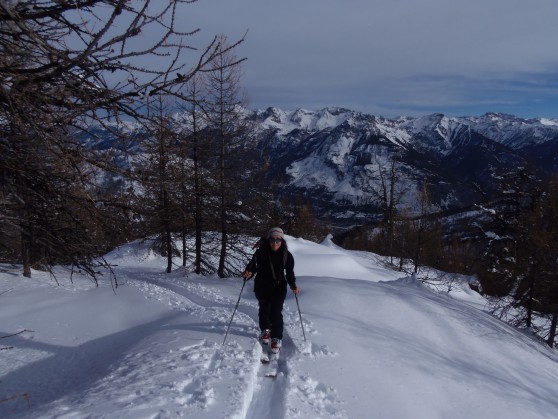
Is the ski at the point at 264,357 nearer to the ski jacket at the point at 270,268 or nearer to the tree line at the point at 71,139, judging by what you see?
the ski jacket at the point at 270,268

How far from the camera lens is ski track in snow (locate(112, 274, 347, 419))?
4379mm

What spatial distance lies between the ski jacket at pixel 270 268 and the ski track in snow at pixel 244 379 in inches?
35.2

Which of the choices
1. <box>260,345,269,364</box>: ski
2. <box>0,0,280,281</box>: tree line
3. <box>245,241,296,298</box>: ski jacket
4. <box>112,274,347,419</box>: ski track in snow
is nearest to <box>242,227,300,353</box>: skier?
<box>245,241,296,298</box>: ski jacket

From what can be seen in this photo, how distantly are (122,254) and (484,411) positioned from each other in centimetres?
2327

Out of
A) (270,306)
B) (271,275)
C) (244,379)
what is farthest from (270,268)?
(244,379)

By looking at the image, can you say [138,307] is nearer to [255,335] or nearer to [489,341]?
[255,335]

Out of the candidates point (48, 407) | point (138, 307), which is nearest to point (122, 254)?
point (138, 307)

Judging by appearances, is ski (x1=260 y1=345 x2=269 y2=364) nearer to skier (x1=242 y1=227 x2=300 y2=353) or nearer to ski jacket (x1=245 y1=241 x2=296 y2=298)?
skier (x1=242 y1=227 x2=300 y2=353)

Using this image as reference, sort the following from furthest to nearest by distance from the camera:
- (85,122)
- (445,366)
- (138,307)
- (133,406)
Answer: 1. (138,307)
2. (445,366)
3. (133,406)
4. (85,122)

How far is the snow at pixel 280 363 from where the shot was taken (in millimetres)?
4523

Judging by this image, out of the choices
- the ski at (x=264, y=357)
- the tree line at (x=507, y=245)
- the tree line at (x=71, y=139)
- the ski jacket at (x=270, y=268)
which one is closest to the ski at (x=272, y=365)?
the ski at (x=264, y=357)

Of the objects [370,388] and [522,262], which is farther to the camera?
[522,262]

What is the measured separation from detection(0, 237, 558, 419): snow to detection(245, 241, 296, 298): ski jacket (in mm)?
895

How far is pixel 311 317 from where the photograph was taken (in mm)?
7348
